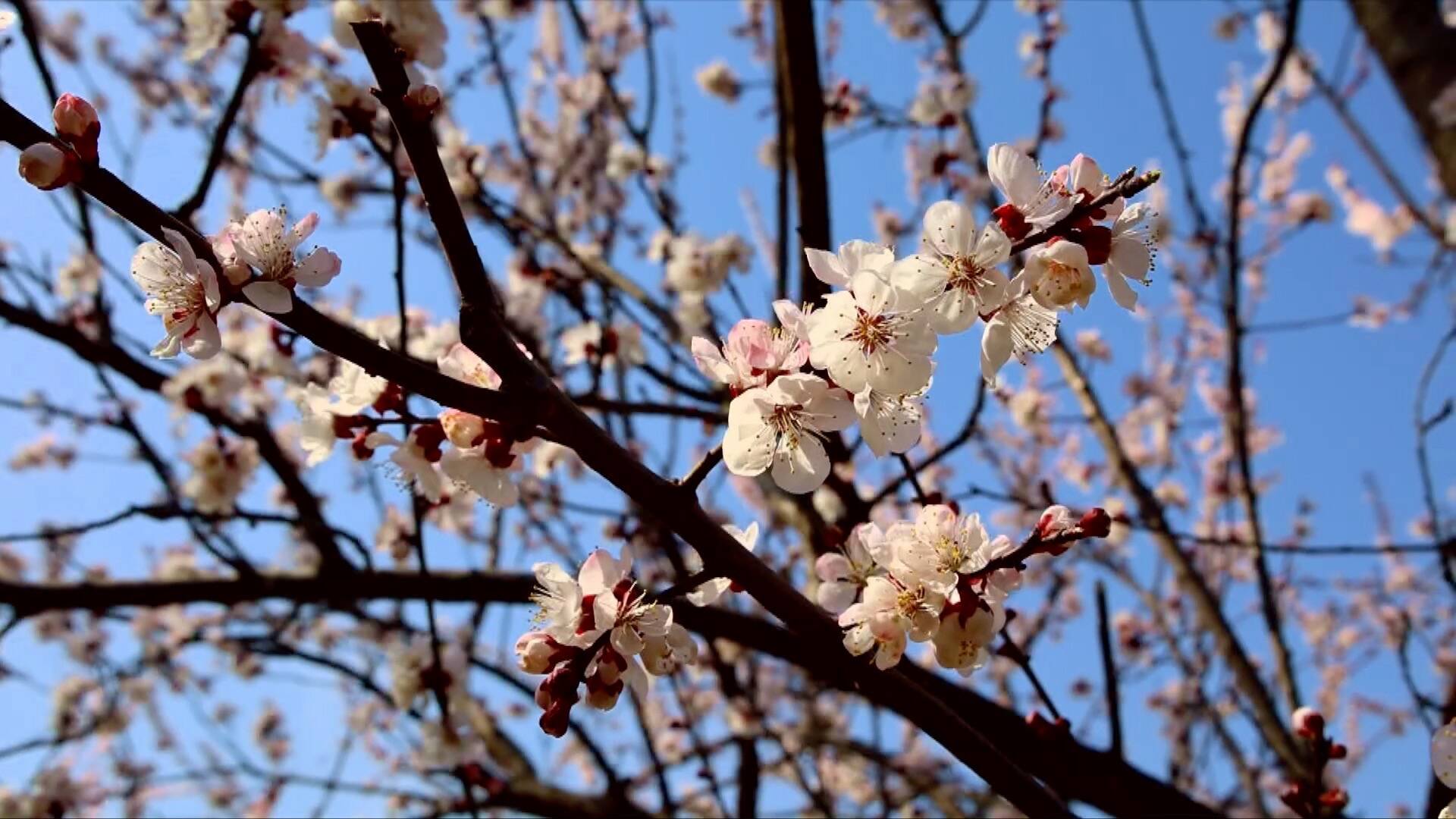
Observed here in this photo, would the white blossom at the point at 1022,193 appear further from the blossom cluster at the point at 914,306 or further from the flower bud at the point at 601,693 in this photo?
the flower bud at the point at 601,693

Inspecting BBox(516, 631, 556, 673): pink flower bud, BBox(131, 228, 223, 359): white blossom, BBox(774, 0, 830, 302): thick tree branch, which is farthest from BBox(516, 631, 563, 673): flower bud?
BBox(774, 0, 830, 302): thick tree branch

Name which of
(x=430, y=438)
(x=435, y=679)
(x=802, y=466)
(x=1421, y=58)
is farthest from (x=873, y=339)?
(x=1421, y=58)

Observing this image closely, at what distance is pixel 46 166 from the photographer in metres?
0.90

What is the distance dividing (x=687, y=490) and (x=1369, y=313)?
918cm

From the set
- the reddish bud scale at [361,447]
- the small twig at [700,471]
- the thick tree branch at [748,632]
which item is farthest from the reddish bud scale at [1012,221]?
the reddish bud scale at [361,447]

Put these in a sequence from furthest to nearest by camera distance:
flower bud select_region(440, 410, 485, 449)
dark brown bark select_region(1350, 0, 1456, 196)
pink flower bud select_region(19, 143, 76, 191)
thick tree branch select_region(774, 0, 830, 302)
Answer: dark brown bark select_region(1350, 0, 1456, 196), thick tree branch select_region(774, 0, 830, 302), flower bud select_region(440, 410, 485, 449), pink flower bud select_region(19, 143, 76, 191)

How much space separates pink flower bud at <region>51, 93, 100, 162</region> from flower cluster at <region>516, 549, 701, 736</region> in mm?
704

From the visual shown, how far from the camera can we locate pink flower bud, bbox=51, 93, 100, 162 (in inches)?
37.3

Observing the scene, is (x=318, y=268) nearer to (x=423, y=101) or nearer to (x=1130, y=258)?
(x=423, y=101)

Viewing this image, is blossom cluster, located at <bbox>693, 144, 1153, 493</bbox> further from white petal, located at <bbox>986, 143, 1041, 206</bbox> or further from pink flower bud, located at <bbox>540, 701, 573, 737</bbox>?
pink flower bud, located at <bbox>540, 701, 573, 737</bbox>

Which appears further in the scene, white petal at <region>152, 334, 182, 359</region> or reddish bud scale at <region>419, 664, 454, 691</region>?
reddish bud scale at <region>419, 664, 454, 691</region>

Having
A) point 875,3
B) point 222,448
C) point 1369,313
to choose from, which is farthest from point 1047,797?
point 1369,313

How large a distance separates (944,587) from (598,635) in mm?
454

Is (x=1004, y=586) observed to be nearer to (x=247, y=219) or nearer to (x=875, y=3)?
(x=247, y=219)
